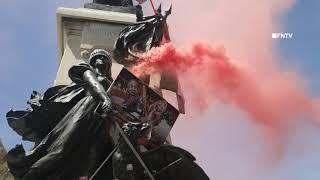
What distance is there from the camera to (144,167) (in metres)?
7.50

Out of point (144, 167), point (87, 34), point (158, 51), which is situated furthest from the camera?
point (87, 34)

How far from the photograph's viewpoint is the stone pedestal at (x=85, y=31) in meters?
9.72

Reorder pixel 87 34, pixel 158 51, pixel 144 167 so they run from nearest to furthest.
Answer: pixel 144 167, pixel 158 51, pixel 87 34

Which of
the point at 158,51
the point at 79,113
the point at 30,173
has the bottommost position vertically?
the point at 30,173

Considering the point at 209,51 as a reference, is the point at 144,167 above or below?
below

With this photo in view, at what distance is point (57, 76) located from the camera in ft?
31.4

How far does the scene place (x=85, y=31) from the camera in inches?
390

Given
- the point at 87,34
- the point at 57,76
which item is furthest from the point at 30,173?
the point at 87,34

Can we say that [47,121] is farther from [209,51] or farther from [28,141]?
[209,51]

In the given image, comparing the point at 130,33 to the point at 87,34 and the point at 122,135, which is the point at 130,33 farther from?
the point at 122,135

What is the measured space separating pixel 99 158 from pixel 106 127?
1.19 feet

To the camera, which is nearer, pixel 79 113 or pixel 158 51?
pixel 79 113

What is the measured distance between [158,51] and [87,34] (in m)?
1.32

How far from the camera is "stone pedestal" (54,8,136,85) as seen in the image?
31.9 feet
